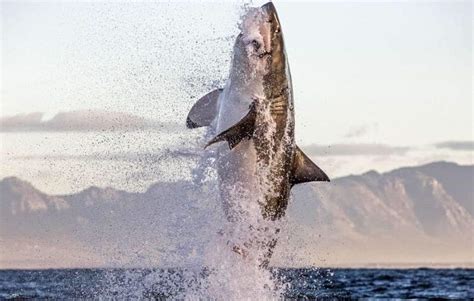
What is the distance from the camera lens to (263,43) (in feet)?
48.1

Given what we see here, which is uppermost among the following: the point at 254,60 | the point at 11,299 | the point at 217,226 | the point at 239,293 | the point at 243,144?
the point at 254,60

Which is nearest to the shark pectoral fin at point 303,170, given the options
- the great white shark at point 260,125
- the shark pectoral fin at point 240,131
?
the great white shark at point 260,125

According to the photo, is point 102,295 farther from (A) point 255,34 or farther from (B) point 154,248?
(A) point 255,34

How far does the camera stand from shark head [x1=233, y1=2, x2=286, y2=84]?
1468 cm

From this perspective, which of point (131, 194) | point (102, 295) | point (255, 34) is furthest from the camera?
point (102, 295)

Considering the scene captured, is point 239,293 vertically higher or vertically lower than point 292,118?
lower

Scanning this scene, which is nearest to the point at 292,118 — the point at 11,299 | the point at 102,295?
the point at 102,295

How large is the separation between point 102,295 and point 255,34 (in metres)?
9.88

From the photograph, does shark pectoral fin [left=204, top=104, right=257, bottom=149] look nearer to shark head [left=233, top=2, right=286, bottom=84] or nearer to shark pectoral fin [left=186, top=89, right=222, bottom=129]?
shark head [left=233, top=2, right=286, bottom=84]

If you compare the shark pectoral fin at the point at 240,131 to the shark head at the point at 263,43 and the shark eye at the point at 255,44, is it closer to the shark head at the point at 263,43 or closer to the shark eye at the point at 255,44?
the shark head at the point at 263,43

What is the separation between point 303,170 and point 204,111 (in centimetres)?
207

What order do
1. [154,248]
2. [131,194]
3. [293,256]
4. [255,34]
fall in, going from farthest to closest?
1. [131,194]
2. [154,248]
3. [293,256]
4. [255,34]

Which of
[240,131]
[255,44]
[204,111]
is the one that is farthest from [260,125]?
[204,111]

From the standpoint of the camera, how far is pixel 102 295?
22.2 m
